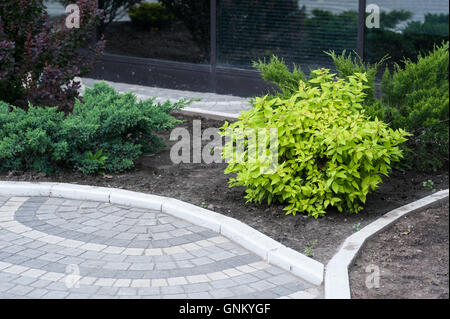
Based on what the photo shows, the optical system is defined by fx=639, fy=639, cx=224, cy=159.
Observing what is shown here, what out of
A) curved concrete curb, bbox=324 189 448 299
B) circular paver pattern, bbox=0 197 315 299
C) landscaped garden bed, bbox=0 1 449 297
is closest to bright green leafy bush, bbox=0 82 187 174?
landscaped garden bed, bbox=0 1 449 297

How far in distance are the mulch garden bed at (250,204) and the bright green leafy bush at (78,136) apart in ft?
0.49

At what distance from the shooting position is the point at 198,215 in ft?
20.2

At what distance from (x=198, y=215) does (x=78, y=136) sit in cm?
186

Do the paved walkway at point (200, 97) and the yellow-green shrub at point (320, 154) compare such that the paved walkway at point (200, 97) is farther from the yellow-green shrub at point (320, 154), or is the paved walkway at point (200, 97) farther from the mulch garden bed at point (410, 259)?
the mulch garden bed at point (410, 259)

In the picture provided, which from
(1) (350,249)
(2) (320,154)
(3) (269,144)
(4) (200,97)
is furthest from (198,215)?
(4) (200,97)

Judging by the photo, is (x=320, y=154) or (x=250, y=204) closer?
(x=320, y=154)

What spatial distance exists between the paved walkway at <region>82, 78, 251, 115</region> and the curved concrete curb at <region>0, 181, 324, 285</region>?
2.94 m

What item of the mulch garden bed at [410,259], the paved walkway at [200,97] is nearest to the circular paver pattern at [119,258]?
the mulch garden bed at [410,259]

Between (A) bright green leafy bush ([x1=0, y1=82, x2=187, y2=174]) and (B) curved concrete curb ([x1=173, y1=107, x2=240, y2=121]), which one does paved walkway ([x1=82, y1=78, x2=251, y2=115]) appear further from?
(A) bright green leafy bush ([x1=0, y1=82, x2=187, y2=174])

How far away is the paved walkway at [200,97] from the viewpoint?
1010 cm

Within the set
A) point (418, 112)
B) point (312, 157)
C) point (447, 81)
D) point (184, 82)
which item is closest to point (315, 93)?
point (312, 157)

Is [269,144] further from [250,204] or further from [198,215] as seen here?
[198,215]

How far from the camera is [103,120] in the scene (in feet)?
23.9

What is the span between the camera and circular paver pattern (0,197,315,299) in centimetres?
490
